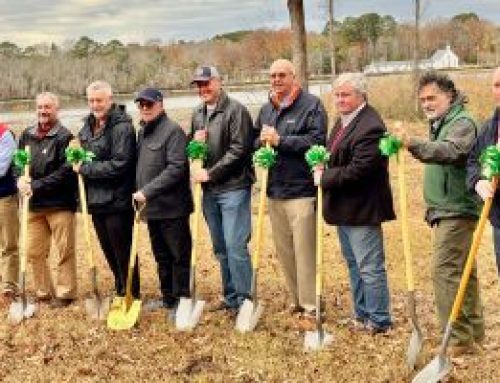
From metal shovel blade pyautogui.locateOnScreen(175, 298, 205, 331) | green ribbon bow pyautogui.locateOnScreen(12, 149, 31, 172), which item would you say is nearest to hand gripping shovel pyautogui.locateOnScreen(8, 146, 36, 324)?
green ribbon bow pyautogui.locateOnScreen(12, 149, 31, 172)

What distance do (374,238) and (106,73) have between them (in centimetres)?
5648

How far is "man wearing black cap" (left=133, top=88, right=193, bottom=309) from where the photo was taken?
24.4 feet

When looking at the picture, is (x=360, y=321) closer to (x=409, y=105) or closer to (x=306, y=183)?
(x=306, y=183)

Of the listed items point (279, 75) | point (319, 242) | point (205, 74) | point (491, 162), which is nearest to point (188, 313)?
point (319, 242)

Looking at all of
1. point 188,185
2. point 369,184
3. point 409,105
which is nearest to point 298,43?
point 188,185

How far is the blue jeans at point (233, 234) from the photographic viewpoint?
7488 mm

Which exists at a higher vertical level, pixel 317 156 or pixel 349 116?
pixel 349 116

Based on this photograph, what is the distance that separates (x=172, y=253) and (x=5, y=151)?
212cm

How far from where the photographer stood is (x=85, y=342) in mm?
7211

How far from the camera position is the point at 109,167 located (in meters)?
7.64

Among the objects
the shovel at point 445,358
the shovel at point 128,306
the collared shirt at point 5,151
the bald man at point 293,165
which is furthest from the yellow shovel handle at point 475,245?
the collared shirt at point 5,151

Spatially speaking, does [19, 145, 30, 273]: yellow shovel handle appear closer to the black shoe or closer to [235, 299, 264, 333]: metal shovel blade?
the black shoe

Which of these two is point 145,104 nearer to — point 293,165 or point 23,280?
point 293,165

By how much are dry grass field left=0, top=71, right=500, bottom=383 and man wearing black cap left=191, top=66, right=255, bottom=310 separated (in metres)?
0.68
